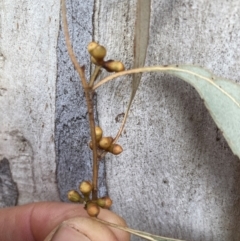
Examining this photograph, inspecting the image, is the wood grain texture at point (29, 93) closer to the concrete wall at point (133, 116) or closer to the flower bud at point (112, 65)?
the concrete wall at point (133, 116)

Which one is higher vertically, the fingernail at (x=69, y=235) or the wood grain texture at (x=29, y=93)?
the wood grain texture at (x=29, y=93)

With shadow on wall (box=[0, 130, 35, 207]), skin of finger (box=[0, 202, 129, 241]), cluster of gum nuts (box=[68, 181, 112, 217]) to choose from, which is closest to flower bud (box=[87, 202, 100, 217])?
cluster of gum nuts (box=[68, 181, 112, 217])

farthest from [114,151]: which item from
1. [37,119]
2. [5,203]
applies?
[5,203]

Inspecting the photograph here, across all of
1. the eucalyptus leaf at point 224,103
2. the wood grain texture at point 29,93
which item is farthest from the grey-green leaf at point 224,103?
the wood grain texture at point 29,93

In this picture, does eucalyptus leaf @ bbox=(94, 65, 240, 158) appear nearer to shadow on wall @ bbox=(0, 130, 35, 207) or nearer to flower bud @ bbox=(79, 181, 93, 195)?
flower bud @ bbox=(79, 181, 93, 195)

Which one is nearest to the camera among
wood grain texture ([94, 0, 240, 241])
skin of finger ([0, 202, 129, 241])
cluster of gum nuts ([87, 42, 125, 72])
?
cluster of gum nuts ([87, 42, 125, 72])

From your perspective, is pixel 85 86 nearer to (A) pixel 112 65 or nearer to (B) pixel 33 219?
(A) pixel 112 65

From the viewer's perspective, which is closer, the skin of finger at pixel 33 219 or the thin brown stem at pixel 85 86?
the thin brown stem at pixel 85 86
